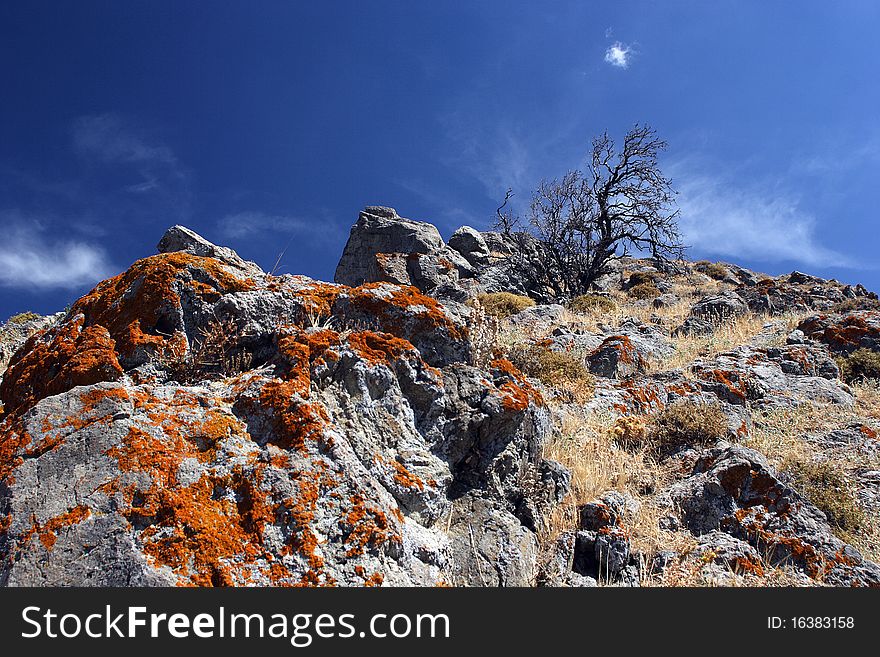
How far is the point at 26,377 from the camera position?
179 inches

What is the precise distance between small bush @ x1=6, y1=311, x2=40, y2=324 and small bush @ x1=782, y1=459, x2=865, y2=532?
16.4 meters

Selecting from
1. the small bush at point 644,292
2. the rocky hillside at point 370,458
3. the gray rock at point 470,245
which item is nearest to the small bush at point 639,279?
the small bush at point 644,292

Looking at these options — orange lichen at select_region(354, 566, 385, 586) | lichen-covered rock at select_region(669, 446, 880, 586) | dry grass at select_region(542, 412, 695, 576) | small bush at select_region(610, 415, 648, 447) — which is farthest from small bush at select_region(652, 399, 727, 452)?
orange lichen at select_region(354, 566, 385, 586)

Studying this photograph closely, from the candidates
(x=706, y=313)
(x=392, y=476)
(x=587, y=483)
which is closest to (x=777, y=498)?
(x=587, y=483)

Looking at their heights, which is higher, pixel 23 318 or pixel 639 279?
pixel 639 279

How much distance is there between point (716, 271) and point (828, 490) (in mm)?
28381

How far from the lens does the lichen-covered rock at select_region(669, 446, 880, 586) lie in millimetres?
4477

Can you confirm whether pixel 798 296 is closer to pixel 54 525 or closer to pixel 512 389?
pixel 512 389

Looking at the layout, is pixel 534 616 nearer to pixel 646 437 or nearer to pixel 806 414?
pixel 646 437

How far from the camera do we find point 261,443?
12.1 ft

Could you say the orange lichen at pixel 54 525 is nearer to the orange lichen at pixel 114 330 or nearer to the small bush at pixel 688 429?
the orange lichen at pixel 114 330

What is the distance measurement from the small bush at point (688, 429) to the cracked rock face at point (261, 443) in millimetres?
2028

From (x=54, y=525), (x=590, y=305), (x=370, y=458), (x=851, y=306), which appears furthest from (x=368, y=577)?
(x=851, y=306)

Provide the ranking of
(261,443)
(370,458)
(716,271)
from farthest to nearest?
(716,271), (370,458), (261,443)
